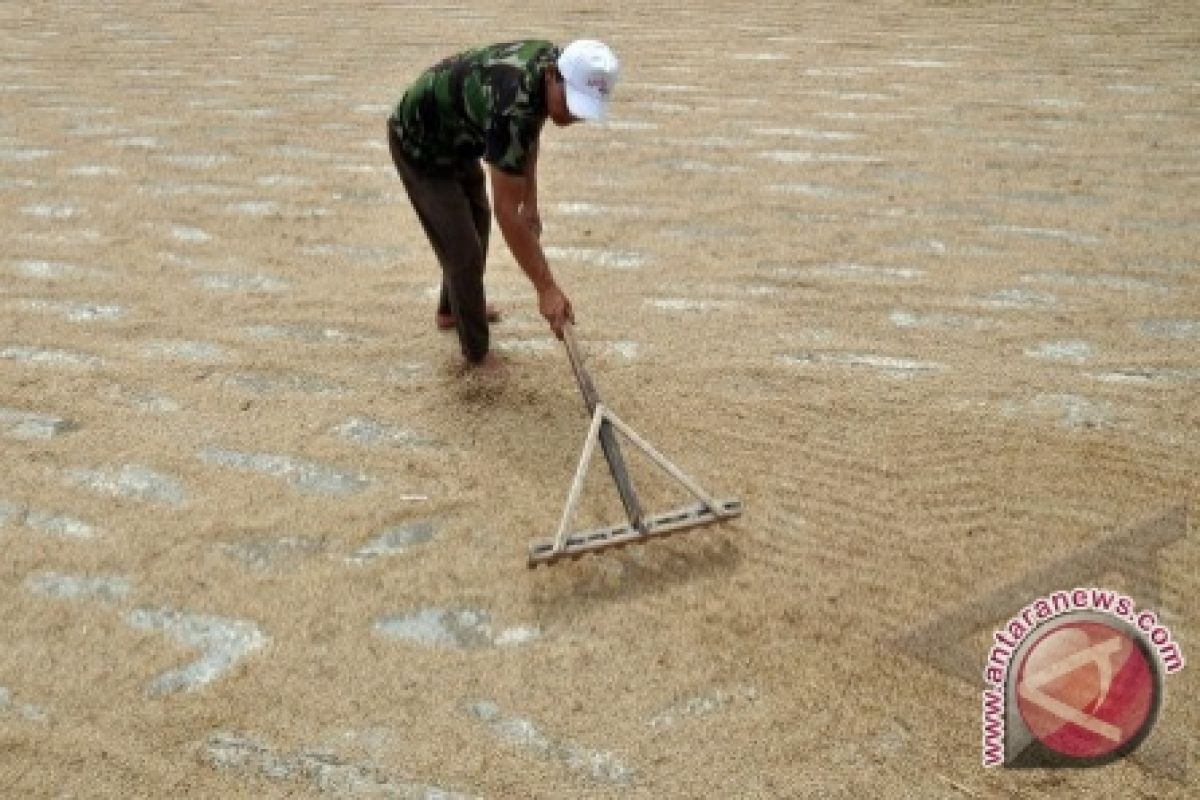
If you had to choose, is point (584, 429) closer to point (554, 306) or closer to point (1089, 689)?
point (554, 306)

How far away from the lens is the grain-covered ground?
8.47ft

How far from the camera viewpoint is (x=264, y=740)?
2562mm

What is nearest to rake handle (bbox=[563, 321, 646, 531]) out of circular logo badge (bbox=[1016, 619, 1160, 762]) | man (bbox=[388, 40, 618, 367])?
man (bbox=[388, 40, 618, 367])

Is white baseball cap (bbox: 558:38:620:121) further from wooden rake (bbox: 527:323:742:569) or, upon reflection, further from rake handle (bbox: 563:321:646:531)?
wooden rake (bbox: 527:323:742:569)

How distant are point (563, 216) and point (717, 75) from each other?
2.57 meters

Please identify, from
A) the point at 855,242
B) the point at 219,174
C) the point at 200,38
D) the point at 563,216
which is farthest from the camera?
the point at 200,38

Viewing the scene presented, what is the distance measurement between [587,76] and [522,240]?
53 centimetres

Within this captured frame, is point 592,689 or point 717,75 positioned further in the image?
point 717,75

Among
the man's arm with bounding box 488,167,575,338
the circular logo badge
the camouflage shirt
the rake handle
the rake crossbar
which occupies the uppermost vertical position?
the camouflage shirt

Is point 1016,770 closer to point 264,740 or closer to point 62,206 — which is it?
point 264,740

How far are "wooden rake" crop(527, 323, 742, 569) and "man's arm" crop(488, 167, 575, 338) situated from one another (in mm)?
352

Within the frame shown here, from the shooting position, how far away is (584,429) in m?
3.70

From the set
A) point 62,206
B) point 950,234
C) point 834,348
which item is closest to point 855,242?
point 950,234

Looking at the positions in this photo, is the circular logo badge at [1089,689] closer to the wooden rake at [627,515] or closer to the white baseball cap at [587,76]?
the wooden rake at [627,515]
